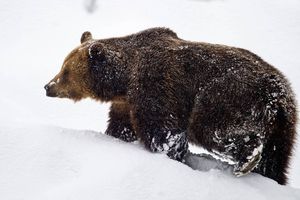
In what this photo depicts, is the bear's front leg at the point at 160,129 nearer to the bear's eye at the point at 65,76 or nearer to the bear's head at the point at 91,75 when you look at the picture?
the bear's head at the point at 91,75

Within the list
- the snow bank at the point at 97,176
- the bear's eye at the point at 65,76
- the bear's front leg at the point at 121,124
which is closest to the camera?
the snow bank at the point at 97,176

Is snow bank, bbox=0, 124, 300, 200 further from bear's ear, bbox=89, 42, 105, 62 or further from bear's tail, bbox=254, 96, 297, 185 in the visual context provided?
bear's ear, bbox=89, 42, 105, 62

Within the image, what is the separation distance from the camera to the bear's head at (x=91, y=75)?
16.4 feet

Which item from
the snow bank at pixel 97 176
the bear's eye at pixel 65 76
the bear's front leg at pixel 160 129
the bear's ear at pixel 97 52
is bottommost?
the snow bank at pixel 97 176

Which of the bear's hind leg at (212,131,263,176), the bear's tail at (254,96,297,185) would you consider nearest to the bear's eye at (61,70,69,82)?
the bear's hind leg at (212,131,263,176)

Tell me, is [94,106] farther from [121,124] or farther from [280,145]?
[280,145]

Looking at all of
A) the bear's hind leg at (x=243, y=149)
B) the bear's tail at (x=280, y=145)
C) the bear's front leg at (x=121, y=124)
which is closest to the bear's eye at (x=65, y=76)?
the bear's front leg at (x=121, y=124)

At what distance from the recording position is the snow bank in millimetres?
3455

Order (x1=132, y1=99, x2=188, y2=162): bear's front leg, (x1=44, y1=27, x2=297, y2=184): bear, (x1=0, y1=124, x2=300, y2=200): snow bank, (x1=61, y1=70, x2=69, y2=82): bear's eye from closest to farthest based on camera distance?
(x1=0, y1=124, x2=300, y2=200): snow bank → (x1=44, y1=27, x2=297, y2=184): bear → (x1=132, y1=99, x2=188, y2=162): bear's front leg → (x1=61, y1=70, x2=69, y2=82): bear's eye

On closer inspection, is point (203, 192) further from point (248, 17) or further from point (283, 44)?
point (248, 17)

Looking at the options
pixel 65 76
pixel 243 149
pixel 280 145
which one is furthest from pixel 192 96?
pixel 65 76

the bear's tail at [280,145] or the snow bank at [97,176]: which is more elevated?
the bear's tail at [280,145]

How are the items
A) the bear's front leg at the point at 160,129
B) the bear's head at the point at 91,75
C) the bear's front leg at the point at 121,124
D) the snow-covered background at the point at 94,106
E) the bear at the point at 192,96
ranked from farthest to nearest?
the bear's front leg at the point at 121,124 → the bear's head at the point at 91,75 → the bear's front leg at the point at 160,129 → the bear at the point at 192,96 → the snow-covered background at the point at 94,106

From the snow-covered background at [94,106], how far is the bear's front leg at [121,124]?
0.23 m
